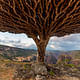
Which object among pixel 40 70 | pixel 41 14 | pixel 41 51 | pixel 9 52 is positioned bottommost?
pixel 40 70

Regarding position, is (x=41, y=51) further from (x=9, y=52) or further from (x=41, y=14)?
(x=9, y=52)

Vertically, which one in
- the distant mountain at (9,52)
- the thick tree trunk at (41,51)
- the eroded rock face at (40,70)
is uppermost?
the distant mountain at (9,52)

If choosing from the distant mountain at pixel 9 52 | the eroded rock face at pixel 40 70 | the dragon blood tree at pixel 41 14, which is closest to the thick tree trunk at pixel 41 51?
the dragon blood tree at pixel 41 14

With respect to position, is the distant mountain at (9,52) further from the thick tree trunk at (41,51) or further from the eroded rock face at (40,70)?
the eroded rock face at (40,70)

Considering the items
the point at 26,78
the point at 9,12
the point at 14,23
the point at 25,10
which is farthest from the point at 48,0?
the point at 26,78

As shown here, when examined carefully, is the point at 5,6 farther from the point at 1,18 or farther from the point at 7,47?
the point at 7,47

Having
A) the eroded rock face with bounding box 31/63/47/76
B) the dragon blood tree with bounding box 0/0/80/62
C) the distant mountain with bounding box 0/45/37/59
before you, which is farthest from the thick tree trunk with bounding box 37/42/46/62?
the distant mountain with bounding box 0/45/37/59

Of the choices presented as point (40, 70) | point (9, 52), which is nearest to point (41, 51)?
point (40, 70)

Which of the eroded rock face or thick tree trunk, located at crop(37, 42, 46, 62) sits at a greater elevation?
thick tree trunk, located at crop(37, 42, 46, 62)

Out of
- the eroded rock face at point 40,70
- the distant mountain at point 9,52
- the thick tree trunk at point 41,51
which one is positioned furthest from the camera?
the distant mountain at point 9,52

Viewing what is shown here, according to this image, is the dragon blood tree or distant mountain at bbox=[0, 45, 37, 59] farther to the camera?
distant mountain at bbox=[0, 45, 37, 59]

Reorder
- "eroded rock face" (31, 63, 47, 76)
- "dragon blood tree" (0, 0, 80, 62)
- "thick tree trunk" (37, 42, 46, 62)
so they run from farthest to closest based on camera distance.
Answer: "thick tree trunk" (37, 42, 46, 62) → "eroded rock face" (31, 63, 47, 76) → "dragon blood tree" (0, 0, 80, 62)

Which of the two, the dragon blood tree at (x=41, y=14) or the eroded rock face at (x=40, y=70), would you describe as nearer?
the dragon blood tree at (x=41, y=14)

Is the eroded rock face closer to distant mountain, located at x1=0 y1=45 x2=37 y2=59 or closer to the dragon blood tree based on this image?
the dragon blood tree
